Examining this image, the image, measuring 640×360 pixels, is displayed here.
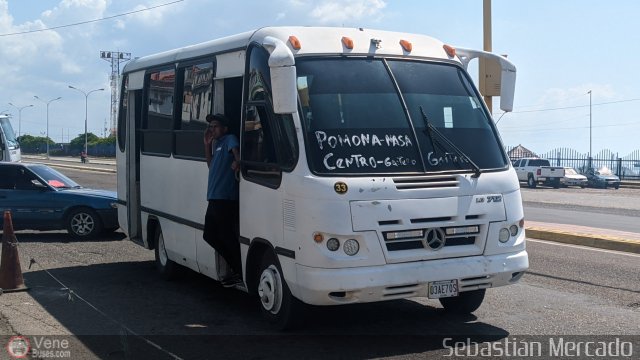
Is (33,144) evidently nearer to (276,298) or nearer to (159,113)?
(159,113)

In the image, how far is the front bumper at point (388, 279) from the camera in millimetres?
6629

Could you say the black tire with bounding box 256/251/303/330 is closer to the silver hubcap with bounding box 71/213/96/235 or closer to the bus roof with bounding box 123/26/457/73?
the bus roof with bounding box 123/26/457/73

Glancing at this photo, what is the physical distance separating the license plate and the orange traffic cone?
17.8 ft

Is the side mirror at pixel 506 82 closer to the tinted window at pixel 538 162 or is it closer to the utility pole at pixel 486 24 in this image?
the utility pole at pixel 486 24

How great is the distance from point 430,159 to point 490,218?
0.75 m

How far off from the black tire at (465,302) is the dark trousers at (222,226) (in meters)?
2.25

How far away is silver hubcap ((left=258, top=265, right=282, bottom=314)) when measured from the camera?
7.42m

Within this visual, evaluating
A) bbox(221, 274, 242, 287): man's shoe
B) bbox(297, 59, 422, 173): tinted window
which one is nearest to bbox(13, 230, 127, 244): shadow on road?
bbox(221, 274, 242, 287): man's shoe

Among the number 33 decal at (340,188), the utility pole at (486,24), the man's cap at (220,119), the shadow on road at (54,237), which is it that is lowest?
the shadow on road at (54,237)

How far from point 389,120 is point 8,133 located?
90.6 feet

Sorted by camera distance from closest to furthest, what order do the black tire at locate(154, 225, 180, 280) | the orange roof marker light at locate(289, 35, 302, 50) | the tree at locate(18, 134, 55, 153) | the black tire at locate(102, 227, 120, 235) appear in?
the orange roof marker light at locate(289, 35, 302, 50)
the black tire at locate(154, 225, 180, 280)
the black tire at locate(102, 227, 120, 235)
the tree at locate(18, 134, 55, 153)

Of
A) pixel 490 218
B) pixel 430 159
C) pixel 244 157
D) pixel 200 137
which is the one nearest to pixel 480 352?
pixel 490 218

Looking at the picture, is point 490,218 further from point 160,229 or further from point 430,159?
point 160,229

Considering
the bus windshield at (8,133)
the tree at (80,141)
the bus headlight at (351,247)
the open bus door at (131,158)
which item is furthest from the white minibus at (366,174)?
the tree at (80,141)
